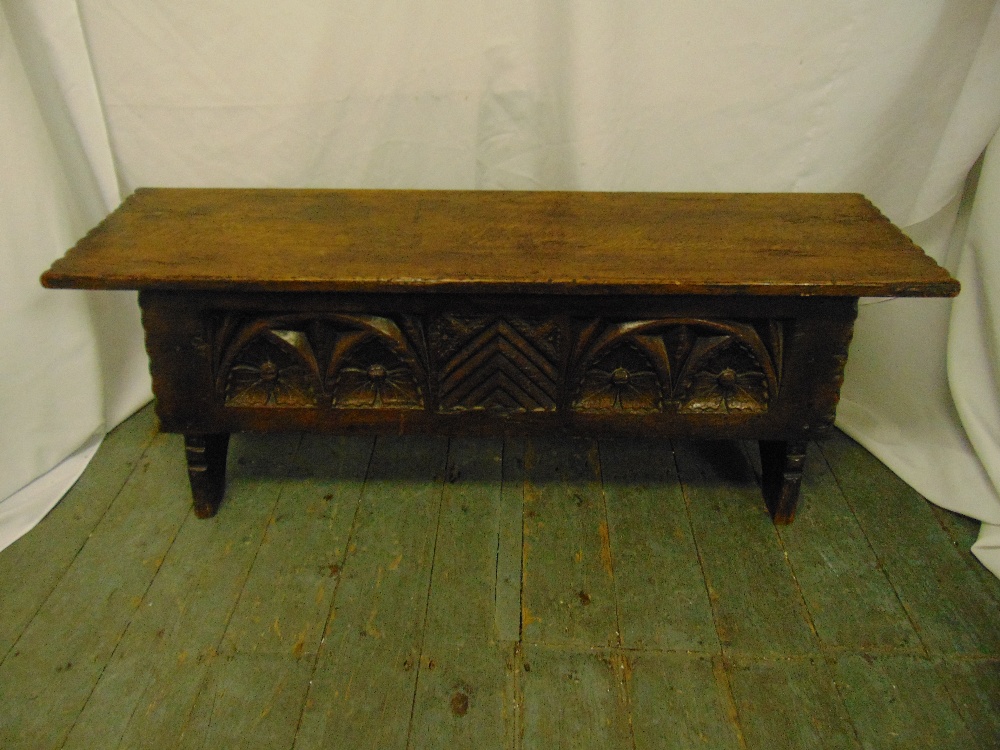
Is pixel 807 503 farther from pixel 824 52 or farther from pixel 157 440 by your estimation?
pixel 157 440

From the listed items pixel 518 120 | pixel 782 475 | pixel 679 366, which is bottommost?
pixel 782 475

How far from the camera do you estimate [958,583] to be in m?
1.61

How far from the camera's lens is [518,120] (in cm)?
180

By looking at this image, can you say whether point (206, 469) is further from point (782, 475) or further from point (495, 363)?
point (782, 475)

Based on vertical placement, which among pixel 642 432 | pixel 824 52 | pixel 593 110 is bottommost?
pixel 642 432

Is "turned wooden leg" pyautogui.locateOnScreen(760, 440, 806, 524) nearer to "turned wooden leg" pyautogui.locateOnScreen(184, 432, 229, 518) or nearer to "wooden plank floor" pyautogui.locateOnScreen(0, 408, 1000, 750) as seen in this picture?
"wooden plank floor" pyautogui.locateOnScreen(0, 408, 1000, 750)

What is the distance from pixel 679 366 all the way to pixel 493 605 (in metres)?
0.61

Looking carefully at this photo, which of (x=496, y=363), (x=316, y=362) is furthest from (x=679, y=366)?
(x=316, y=362)

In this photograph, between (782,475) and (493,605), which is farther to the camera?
(782,475)

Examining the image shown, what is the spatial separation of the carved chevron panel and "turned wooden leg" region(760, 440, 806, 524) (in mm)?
534


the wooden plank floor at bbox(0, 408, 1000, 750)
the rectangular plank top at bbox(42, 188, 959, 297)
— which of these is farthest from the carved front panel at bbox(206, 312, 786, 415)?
the wooden plank floor at bbox(0, 408, 1000, 750)

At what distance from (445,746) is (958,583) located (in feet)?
3.67

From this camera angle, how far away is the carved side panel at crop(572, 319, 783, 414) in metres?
1.45

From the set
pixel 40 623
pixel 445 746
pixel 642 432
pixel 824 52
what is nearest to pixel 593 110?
pixel 824 52
